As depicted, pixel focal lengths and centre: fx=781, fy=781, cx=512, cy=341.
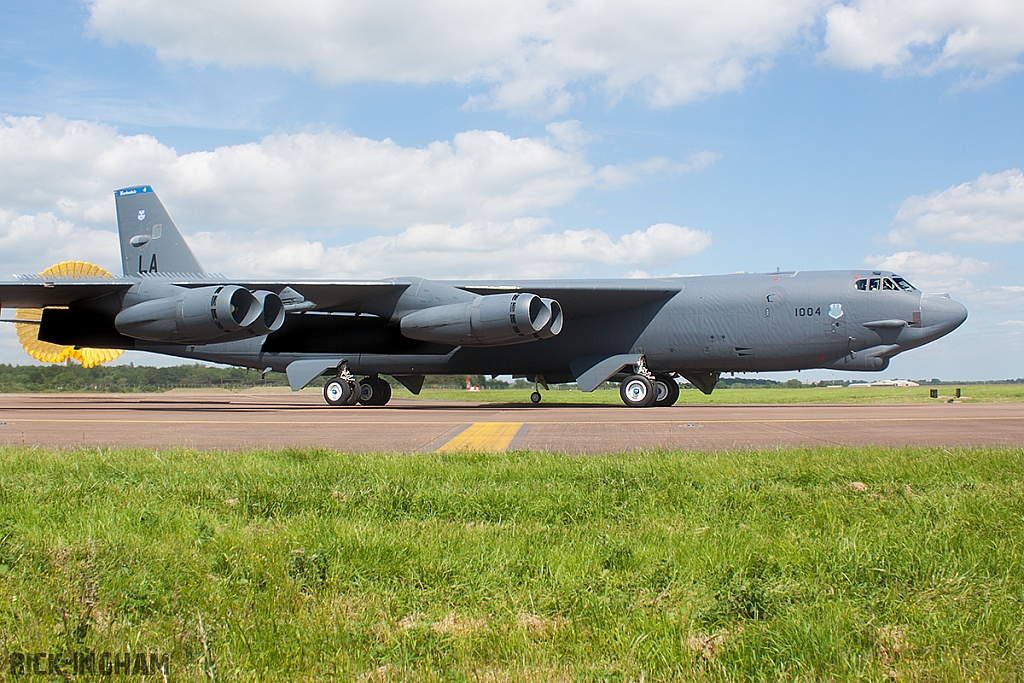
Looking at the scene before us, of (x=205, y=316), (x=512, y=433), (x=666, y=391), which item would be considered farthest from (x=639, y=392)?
(x=205, y=316)

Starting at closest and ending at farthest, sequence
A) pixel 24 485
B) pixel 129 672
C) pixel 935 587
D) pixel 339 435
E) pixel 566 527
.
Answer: pixel 129 672, pixel 935 587, pixel 566 527, pixel 24 485, pixel 339 435

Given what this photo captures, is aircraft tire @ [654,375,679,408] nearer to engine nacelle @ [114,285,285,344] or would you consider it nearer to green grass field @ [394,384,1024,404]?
green grass field @ [394,384,1024,404]

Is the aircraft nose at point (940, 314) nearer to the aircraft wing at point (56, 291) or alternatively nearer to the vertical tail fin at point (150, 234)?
the aircraft wing at point (56, 291)

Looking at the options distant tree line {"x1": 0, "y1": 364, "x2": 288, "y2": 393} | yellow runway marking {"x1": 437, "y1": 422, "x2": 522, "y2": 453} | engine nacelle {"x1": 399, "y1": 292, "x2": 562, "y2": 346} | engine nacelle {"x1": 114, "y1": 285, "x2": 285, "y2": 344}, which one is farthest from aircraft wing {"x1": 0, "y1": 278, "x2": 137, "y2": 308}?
distant tree line {"x1": 0, "y1": 364, "x2": 288, "y2": 393}

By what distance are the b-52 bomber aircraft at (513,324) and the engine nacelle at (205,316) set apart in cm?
3

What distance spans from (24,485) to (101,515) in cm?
140

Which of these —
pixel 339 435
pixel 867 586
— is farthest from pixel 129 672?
pixel 339 435

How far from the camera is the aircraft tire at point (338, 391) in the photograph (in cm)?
2109

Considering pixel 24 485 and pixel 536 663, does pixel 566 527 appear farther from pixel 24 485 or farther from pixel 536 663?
pixel 24 485

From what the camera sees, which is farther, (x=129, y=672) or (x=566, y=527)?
(x=566, y=527)

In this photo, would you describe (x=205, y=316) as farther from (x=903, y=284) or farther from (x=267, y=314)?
(x=903, y=284)

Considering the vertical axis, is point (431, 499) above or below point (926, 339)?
below

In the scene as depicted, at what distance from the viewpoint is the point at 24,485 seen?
5.25 m

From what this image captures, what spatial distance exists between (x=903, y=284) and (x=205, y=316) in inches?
604
